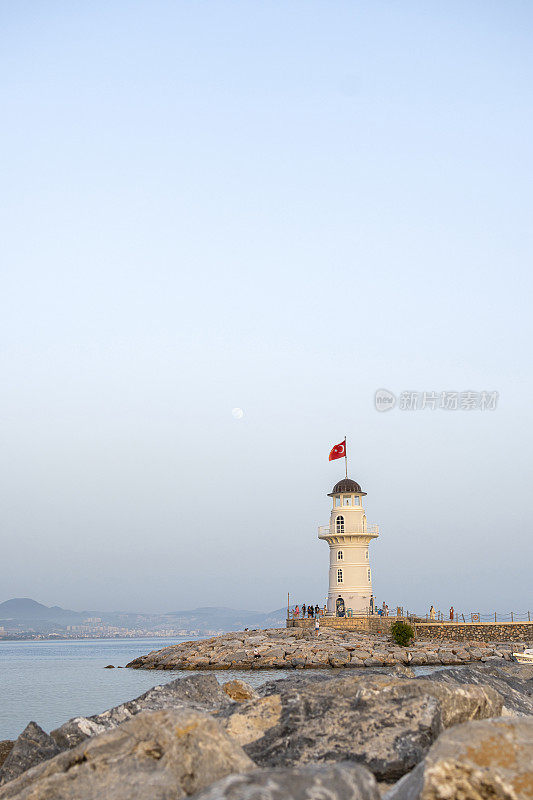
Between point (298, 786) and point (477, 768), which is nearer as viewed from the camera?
point (298, 786)

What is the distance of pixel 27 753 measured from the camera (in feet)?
27.8

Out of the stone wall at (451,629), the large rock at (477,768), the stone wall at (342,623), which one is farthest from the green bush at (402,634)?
the large rock at (477,768)

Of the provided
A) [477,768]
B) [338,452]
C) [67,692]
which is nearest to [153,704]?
[477,768]

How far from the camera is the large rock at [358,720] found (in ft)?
21.0

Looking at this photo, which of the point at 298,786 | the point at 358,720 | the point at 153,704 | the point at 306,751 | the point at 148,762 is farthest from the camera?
the point at 153,704

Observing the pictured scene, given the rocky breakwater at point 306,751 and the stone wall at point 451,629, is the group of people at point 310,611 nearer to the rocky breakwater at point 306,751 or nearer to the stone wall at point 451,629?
the stone wall at point 451,629

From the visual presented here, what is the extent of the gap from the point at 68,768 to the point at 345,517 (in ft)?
151

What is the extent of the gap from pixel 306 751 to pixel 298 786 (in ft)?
8.20

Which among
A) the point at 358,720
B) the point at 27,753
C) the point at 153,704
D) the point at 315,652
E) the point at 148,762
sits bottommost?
the point at 315,652

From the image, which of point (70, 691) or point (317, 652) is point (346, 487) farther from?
point (70, 691)

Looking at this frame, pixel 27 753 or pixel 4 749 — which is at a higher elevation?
pixel 27 753

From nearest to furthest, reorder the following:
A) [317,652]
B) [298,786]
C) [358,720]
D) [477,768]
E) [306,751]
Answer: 1. [298,786]
2. [477,768]
3. [306,751]
4. [358,720]
5. [317,652]

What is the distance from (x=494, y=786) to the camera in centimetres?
456

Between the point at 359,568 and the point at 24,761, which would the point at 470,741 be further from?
the point at 359,568
